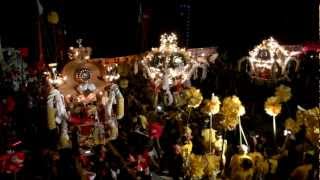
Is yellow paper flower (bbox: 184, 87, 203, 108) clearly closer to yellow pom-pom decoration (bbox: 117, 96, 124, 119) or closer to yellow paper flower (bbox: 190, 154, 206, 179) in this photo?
yellow pom-pom decoration (bbox: 117, 96, 124, 119)

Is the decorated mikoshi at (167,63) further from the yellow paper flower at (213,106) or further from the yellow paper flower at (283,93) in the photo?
the yellow paper flower at (283,93)

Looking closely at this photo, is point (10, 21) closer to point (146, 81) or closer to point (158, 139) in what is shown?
point (146, 81)

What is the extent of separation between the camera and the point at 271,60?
12.2 m

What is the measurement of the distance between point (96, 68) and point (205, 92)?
4.97 metres

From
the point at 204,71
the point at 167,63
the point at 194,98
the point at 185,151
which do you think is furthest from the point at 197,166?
the point at 204,71

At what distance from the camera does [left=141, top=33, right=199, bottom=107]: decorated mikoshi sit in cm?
1308

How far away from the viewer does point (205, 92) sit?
1564 cm

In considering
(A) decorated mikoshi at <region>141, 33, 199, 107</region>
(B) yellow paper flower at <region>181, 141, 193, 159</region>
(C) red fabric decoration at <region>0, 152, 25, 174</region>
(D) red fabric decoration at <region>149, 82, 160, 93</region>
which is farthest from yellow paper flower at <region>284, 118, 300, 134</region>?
(C) red fabric decoration at <region>0, 152, 25, 174</region>

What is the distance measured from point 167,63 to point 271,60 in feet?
9.27

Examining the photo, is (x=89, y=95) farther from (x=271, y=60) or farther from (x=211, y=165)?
(x=271, y=60)

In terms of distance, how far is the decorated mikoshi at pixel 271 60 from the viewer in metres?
12.1

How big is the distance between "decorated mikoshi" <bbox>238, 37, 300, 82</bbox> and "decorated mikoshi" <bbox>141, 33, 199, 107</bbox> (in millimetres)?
1804

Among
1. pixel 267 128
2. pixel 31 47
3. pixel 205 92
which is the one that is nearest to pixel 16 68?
pixel 31 47

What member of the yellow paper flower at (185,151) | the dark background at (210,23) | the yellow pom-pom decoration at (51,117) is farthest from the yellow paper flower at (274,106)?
the dark background at (210,23)
